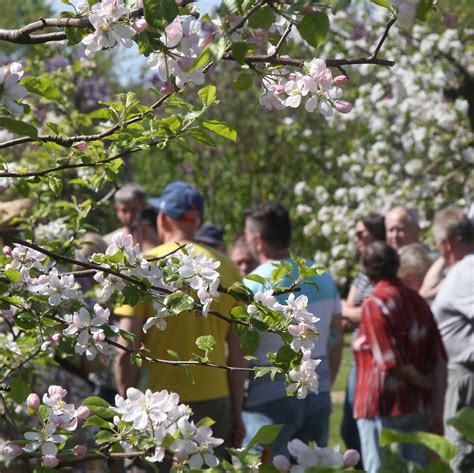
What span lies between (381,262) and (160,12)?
3.23 meters

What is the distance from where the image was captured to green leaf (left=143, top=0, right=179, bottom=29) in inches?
65.7

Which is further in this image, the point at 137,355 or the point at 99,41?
the point at 137,355

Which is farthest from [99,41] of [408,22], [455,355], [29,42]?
[455,355]

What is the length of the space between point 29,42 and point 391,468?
108 centimetres

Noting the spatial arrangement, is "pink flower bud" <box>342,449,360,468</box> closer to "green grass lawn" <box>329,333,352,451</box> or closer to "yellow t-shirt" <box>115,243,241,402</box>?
"yellow t-shirt" <box>115,243,241,402</box>

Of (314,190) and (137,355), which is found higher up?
(137,355)

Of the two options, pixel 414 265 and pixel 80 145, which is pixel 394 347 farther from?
pixel 80 145

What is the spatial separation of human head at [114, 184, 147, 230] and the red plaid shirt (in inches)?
68.9

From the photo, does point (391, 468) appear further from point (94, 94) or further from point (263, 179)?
point (263, 179)

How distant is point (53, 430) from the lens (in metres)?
2.10

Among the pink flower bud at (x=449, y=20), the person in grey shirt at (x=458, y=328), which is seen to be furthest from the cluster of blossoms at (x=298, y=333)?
the pink flower bud at (x=449, y=20)

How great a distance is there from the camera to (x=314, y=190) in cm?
1209

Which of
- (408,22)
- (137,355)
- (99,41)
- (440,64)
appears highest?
(408,22)

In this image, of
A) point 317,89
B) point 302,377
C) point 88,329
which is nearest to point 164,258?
point 88,329
